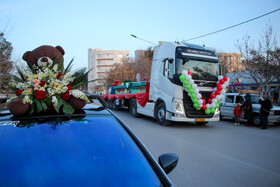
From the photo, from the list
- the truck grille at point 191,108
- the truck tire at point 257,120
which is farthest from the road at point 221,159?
the truck tire at point 257,120

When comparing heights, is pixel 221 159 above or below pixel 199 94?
below

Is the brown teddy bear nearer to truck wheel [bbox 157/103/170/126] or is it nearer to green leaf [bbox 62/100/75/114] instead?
green leaf [bbox 62/100/75/114]

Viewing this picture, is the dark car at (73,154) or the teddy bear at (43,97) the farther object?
the teddy bear at (43,97)

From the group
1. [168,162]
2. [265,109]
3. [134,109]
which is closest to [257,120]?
[265,109]

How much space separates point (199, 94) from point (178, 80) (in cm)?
104

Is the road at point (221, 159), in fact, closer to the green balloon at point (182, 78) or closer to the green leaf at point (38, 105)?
the green balloon at point (182, 78)

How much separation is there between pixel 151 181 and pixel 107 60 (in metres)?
108

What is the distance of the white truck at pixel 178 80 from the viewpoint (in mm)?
9414

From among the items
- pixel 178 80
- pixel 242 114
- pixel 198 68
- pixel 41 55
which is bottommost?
pixel 242 114

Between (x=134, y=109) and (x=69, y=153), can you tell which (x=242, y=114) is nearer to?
(x=134, y=109)

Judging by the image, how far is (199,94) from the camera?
9.21 m

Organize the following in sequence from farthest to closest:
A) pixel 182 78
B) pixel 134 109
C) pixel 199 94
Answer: pixel 134 109 → pixel 199 94 → pixel 182 78

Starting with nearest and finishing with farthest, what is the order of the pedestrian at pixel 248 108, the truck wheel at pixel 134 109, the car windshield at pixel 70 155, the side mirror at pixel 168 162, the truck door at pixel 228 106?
1. the car windshield at pixel 70 155
2. the side mirror at pixel 168 162
3. the pedestrian at pixel 248 108
4. the truck door at pixel 228 106
5. the truck wheel at pixel 134 109

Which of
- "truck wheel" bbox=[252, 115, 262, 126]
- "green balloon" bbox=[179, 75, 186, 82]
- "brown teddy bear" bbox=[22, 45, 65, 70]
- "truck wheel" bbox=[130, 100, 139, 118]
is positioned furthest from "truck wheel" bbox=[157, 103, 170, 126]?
"brown teddy bear" bbox=[22, 45, 65, 70]
